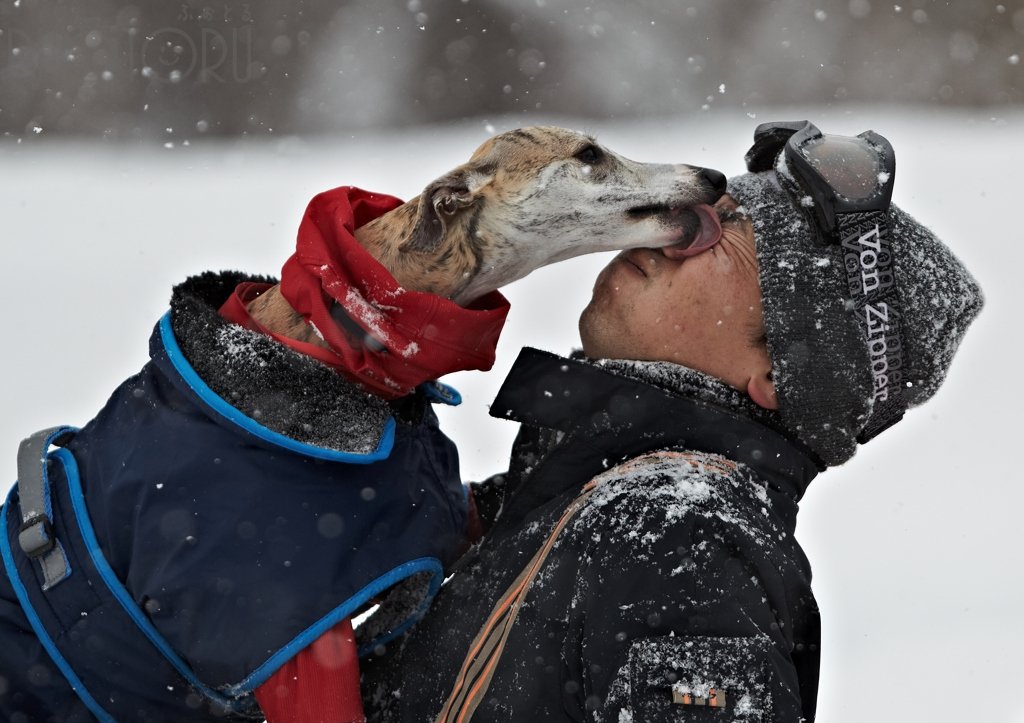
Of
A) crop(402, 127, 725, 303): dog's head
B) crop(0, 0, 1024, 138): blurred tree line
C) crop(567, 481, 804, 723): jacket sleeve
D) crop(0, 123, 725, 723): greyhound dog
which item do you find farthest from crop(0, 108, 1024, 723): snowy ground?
crop(567, 481, 804, 723): jacket sleeve

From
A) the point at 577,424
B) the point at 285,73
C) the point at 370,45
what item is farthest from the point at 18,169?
the point at 577,424

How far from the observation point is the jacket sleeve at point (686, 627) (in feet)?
5.06

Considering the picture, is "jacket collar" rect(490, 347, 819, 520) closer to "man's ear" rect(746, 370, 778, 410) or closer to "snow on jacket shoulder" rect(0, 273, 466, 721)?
"man's ear" rect(746, 370, 778, 410)

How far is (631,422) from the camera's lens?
201cm

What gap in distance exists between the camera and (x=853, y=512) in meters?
4.14

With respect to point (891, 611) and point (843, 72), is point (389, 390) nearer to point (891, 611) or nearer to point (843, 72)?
point (891, 611)

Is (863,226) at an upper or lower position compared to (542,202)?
lower

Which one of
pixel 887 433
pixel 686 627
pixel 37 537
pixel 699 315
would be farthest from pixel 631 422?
pixel 887 433

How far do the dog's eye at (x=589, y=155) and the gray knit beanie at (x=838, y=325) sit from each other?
803mm

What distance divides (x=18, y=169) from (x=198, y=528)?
199 inches

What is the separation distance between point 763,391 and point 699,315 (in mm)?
192

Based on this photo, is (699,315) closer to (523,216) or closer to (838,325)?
(838,325)

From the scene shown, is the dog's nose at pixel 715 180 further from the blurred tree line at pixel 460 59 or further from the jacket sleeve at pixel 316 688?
the blurred tree line at pixel 460 59

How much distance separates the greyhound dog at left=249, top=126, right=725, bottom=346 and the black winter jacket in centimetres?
42
